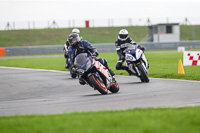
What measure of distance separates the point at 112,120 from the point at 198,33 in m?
67.4

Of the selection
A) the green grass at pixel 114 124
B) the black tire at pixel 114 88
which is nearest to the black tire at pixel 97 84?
the black tire at pixel 114 88

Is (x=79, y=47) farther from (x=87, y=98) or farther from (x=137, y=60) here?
(x=137, y=60)

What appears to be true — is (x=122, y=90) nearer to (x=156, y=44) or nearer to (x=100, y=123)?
(x=100, y=123)

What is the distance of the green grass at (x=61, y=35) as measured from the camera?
6341 cm

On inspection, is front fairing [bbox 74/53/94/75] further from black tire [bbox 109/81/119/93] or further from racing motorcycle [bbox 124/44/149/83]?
racing motorcycle [bbox 124/44/149/83]

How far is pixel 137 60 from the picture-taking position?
45.5 feet

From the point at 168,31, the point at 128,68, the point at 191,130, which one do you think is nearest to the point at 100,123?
the point at 191,130

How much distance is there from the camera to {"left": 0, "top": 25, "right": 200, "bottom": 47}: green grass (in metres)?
63.4

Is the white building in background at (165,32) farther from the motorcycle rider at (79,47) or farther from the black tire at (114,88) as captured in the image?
the black tire at (114,88)

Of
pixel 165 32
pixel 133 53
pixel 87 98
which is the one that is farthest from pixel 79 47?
pixel 165 32

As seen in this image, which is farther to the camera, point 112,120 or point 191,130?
point 112,120

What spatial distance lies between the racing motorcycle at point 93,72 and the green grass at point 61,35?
5065 cm

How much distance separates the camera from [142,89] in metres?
12.0

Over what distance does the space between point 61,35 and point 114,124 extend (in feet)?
210
